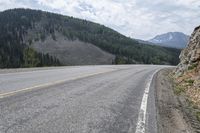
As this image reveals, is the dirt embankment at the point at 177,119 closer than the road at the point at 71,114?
No

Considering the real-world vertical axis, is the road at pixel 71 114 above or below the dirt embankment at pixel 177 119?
above

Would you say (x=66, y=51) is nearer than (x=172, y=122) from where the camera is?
No

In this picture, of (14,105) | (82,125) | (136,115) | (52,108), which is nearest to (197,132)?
(136,115)

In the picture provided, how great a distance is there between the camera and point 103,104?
9320 mm

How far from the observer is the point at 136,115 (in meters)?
8.19

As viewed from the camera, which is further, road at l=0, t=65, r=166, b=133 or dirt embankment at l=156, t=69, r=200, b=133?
dirt embankment at l=156, t=69, r=200, b=133

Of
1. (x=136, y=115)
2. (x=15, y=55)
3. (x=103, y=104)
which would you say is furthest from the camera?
(x=15, y=55)

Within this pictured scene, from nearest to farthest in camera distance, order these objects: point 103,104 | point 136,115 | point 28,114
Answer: point 28,114, point 136,115, point 103,104

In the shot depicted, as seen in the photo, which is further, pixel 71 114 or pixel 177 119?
pixel 177 119

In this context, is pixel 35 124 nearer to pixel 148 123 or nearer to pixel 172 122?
pixel 148 123

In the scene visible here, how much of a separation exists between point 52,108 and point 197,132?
3.36 metres

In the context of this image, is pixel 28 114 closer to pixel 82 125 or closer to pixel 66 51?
pixel 82 125

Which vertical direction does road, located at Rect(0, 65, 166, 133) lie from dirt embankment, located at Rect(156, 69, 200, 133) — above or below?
above

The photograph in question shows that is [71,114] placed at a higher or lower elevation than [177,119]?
higher
